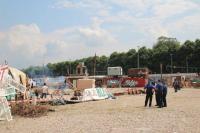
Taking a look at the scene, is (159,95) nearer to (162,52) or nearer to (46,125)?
(46,125)

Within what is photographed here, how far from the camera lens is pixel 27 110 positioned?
25547 millimetres

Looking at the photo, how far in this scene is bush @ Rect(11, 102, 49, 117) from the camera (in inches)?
999

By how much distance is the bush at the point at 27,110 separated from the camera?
83.3ft

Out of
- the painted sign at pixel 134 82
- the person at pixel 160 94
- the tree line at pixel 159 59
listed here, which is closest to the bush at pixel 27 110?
the person at pixel 160 94

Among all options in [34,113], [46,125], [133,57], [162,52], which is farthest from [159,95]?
[133,57]

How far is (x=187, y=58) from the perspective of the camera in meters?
131

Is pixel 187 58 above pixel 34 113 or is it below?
above

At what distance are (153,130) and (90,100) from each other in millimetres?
21650

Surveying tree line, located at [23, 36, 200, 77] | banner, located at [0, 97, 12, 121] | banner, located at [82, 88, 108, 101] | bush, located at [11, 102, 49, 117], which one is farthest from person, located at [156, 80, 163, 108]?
tree line, located at [23, 36, 200, 77]

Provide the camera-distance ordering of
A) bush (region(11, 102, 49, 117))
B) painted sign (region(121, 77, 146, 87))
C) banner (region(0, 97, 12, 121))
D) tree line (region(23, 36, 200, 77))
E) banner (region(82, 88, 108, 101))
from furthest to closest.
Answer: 1. tree line (region(23, 36, 200, 77))
2. painted sign (region(121, 77, 146, 87))
3. banner (region(82, 88, 108, 101))
4. bush (region(11, 102, 49, 117))
5. banner (region(0, 97, 12, 121))

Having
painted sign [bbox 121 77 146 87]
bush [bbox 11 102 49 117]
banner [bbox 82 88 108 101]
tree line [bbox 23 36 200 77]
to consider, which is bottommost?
bush [bbox 11 102 49 117]

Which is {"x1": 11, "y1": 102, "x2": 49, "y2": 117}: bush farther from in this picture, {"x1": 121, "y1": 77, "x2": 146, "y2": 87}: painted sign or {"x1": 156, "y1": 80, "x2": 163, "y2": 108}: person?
{"x1": 121, "y1": 77, "x2": 146, "y2": 87}: painted sign

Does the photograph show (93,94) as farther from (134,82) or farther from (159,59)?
(159,59)

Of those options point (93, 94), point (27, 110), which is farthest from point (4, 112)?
point (93, 94)
